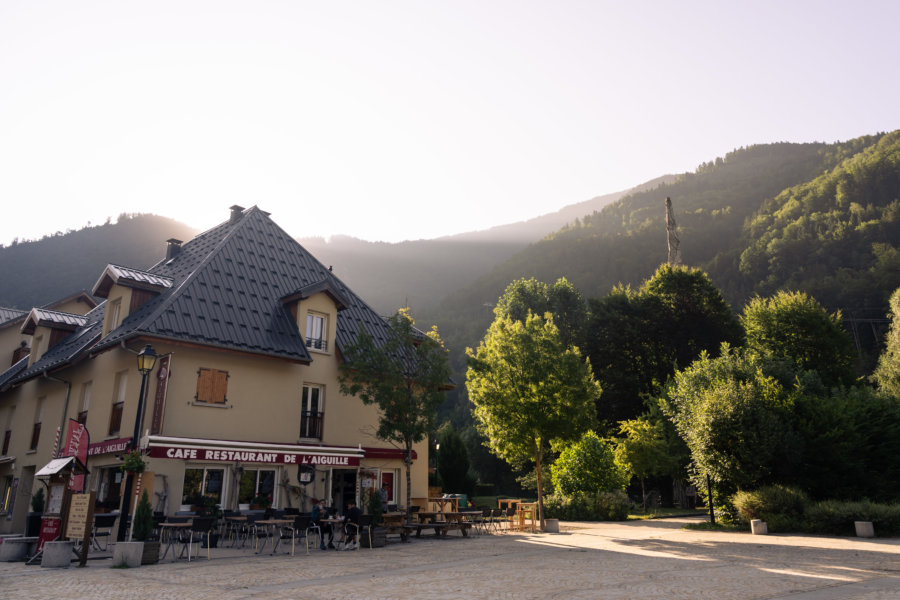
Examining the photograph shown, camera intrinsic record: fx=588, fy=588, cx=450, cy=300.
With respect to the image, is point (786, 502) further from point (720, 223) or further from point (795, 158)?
point (795, 158)

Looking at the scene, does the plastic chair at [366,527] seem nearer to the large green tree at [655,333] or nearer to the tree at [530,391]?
the tree at [530,391]

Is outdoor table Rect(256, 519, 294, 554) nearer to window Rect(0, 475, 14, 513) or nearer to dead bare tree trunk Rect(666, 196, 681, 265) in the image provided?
window Rect(0, 475, 14, 513)

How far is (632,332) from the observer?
4316cm

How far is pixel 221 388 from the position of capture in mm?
19719

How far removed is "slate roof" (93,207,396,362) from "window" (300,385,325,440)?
6.18 ft

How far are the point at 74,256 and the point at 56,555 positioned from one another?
3200 inches

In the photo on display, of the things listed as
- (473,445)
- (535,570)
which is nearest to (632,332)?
(473,445)

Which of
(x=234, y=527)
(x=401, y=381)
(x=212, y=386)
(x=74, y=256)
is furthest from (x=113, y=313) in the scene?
(x=74, y=256)

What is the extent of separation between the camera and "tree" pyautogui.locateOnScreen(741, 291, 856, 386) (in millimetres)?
39625

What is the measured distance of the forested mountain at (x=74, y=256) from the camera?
2847 inches

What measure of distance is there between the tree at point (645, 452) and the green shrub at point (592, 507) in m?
3.87

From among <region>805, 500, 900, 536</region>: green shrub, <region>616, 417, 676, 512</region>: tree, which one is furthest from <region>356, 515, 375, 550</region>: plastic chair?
<region>616, 417, 676, 512</region>: tree

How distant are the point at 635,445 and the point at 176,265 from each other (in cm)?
2489

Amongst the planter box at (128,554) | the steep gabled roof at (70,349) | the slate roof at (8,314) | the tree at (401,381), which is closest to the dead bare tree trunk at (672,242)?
the tree at (401,381)
